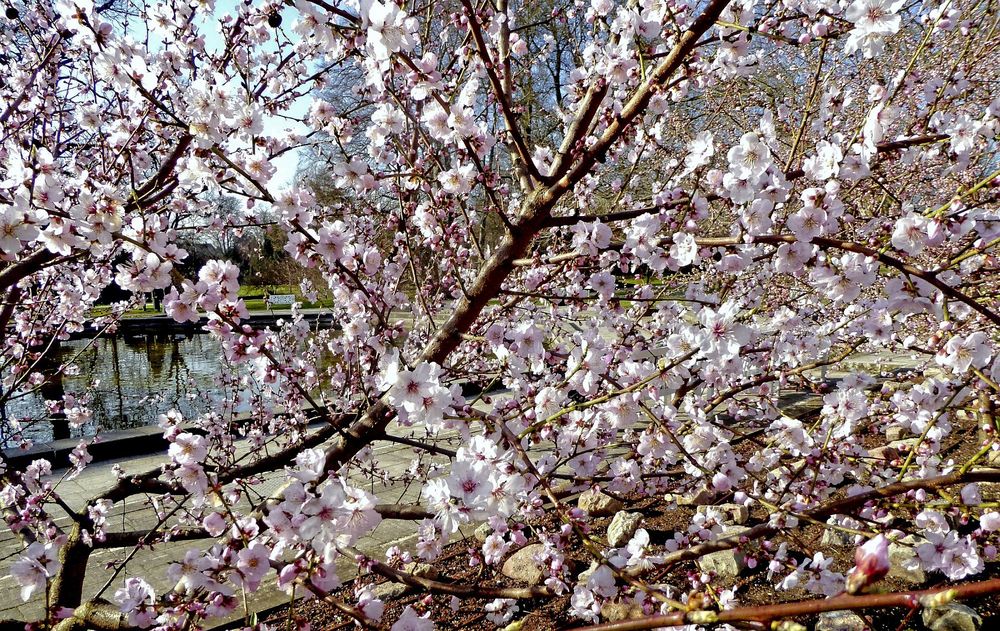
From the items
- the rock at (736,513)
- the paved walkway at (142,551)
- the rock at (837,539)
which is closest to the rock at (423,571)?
the paved walkway at (142,551)

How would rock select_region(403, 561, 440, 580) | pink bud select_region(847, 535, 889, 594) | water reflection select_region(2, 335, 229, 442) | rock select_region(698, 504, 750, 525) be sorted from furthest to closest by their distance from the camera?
water reflection select_region(2, 335, 229, 442) < rock select_region(698, 504, 750, 525) < rock select_region(403, 561, 440, 580) < pink bud select_region(847, 535, 889, 594)

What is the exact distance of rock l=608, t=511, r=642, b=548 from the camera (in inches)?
175

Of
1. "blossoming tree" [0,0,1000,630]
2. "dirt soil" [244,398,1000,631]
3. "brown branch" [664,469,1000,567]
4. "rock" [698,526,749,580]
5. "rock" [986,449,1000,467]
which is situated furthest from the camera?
"rock" [698,526,749,580]

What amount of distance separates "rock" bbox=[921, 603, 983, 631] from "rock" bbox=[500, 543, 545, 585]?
2.37 m

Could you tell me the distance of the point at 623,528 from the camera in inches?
176

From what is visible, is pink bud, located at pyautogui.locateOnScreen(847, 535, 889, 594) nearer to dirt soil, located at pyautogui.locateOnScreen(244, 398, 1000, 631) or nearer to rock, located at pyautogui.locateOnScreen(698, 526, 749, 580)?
dirt soil, located at pyautogui.locateOnScreen(244, 398, 1000, 631)

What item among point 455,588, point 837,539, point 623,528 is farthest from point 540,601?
point 837,539

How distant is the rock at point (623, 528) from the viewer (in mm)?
4449

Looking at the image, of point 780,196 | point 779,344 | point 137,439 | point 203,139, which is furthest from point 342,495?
point 137,439

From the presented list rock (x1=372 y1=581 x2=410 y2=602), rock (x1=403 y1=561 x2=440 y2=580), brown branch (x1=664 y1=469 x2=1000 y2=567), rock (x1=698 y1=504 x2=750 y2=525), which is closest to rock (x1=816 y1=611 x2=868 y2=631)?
rock (x1=698 y1=504 x2=750 y2=525)

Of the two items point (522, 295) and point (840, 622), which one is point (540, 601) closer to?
point (840, 622)

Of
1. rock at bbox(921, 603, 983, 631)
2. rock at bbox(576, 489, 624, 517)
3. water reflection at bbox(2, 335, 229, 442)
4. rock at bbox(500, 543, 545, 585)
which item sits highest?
water reflection at bbox(2, 335, 229, 442)

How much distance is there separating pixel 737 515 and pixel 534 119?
45.2 feet

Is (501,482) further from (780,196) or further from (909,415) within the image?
(909,415)
